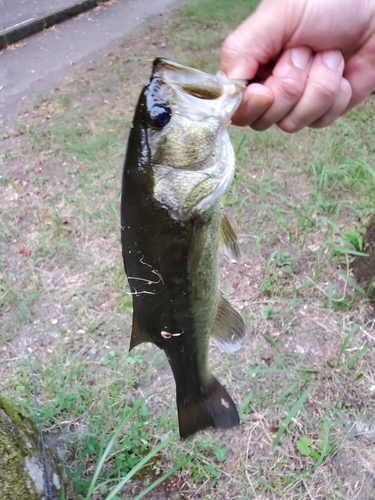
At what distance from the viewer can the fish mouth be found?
3.78ft

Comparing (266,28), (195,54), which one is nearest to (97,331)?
(266,28)

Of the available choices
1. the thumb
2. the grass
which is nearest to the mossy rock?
the grass

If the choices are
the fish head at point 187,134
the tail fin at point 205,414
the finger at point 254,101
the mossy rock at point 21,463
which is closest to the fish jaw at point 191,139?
the fish head at point 187,134

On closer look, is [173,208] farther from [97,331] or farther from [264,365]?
[97,331]

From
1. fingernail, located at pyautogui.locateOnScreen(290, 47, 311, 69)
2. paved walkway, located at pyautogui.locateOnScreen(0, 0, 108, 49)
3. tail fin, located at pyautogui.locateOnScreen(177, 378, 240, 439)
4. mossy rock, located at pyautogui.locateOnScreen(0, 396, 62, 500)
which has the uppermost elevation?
fingernail, located at pyautogui.locateOnScreen(290, 47, 311, 69)

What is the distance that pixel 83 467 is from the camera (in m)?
2.09

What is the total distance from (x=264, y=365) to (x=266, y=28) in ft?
5.80

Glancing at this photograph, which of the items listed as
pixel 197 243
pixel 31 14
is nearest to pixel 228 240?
pixel 197 243

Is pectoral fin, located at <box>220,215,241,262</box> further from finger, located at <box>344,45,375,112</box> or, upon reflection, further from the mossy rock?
the mossy rock

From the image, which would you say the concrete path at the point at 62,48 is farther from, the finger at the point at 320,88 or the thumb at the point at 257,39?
the finger at the point at 320,88

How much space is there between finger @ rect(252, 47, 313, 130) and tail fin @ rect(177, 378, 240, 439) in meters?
1.05

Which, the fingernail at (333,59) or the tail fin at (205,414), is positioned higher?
the fingernail at (333,59)

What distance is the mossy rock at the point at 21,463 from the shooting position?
1.50m

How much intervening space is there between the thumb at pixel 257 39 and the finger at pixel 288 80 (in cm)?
7
